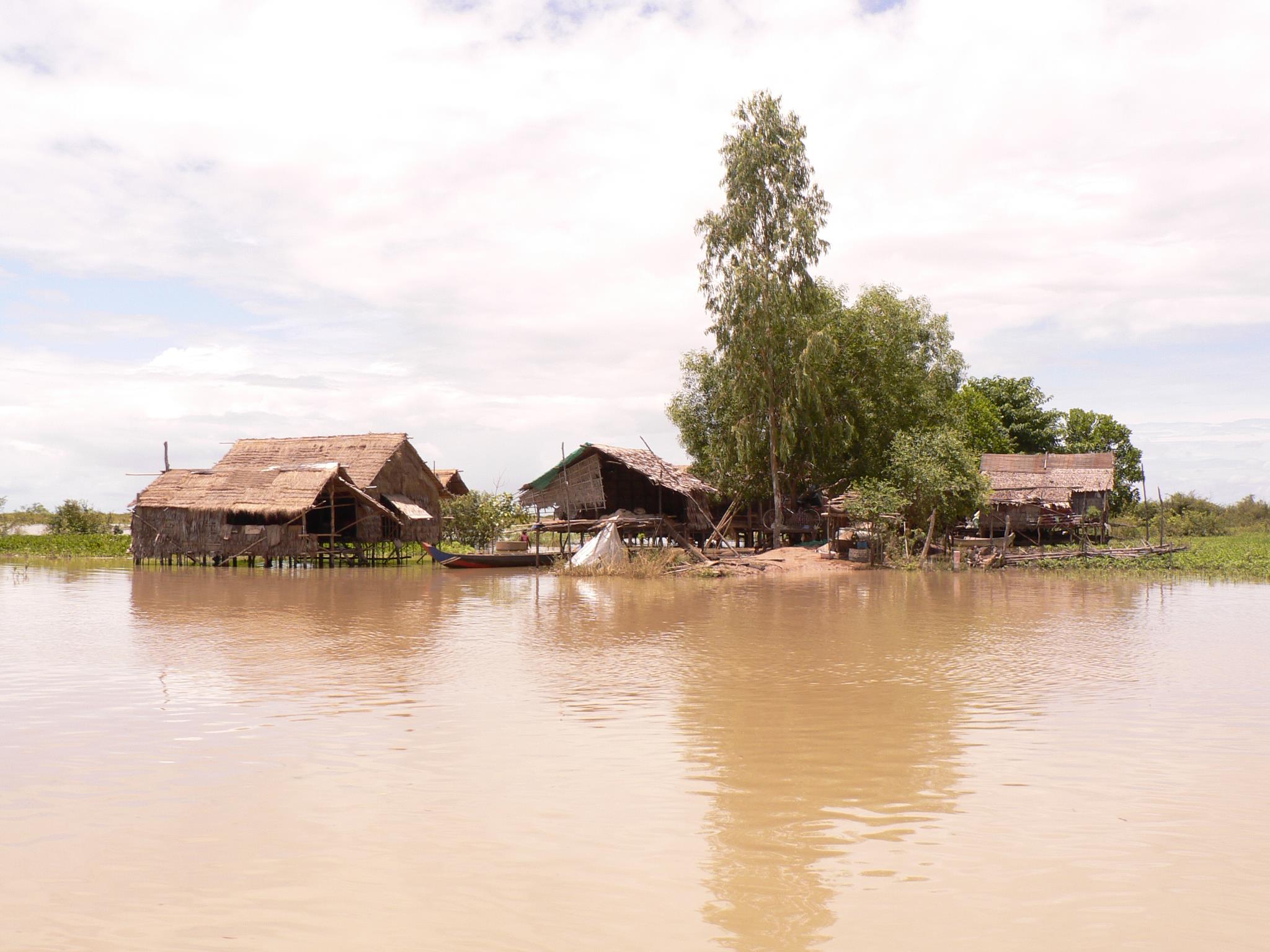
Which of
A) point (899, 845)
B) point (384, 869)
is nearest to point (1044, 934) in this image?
point (899, 845)

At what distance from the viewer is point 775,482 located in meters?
31.6

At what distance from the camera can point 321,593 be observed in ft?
71.8

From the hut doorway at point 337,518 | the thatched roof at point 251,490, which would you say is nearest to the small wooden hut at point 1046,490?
the thatched roof at point 251,490

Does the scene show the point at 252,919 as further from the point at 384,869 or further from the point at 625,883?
the point at 625,883

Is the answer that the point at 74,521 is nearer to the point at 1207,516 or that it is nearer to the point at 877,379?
the point at 877,379

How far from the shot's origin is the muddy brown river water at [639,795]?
4.26m

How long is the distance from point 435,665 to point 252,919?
689 cm

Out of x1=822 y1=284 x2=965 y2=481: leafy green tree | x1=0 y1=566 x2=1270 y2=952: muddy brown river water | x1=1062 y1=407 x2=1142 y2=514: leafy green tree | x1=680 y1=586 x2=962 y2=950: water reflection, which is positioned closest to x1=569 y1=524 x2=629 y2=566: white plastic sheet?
x1=822 y1=284 x2=965 y2=481: leafy green tree

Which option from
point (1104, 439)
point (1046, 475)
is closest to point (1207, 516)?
point (1104, 439)

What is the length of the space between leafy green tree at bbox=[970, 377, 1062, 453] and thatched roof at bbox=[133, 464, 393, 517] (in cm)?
3316

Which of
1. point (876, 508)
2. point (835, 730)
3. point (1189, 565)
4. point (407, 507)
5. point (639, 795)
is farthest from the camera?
point (407, 507)

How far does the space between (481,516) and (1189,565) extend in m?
24.9

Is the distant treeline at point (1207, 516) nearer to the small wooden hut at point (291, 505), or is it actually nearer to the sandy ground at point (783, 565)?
the sandy ground at point (783, 565)

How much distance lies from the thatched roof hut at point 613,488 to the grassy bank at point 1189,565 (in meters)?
11.4
